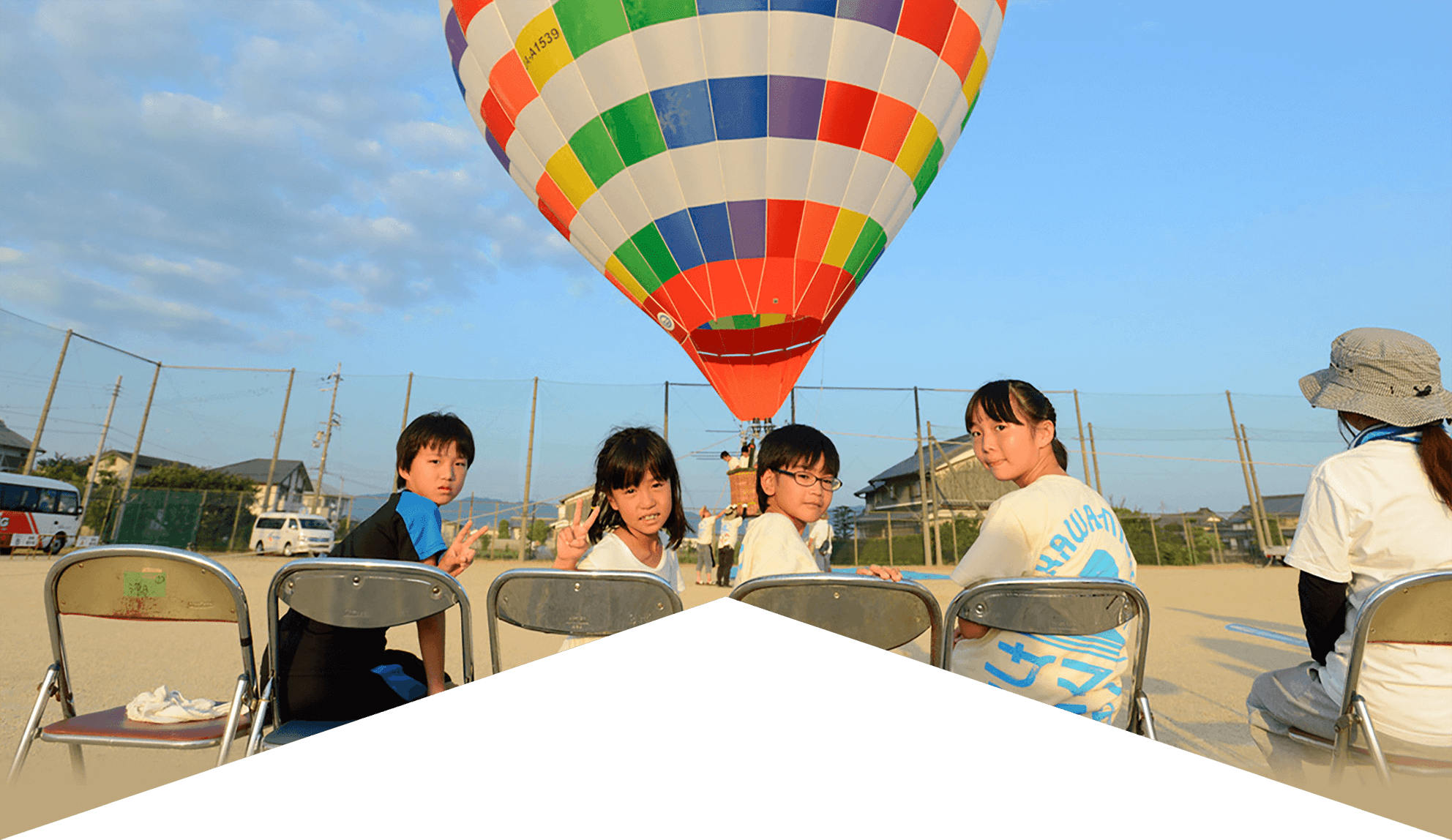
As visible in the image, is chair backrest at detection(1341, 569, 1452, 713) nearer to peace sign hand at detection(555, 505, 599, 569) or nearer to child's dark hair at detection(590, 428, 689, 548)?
child's dark hair at detection(590, 428, 689, 548)

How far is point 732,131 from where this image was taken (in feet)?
18.4

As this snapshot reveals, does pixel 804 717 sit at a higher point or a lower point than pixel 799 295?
lower

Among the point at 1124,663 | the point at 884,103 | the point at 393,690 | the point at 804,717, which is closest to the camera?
the point at 804,717

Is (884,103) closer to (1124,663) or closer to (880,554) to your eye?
(1124,663)

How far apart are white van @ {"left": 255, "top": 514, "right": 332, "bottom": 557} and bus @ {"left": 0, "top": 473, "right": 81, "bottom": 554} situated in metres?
3.56

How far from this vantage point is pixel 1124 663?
1.75 m

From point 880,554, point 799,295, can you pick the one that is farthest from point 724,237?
point 880,554

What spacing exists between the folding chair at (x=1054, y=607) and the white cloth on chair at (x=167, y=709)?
68.3 inches

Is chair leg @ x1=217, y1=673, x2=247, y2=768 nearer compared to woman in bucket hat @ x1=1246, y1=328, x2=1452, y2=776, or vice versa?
chair leg @ x1=217, y1=673, x2=247, y2=768

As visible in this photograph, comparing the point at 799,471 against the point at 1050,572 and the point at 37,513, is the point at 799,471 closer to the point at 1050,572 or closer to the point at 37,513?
the point at 1050,572

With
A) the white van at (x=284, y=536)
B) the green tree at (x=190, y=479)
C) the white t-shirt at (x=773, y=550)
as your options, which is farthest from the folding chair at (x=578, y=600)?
the green tree at (x=190, y=479)

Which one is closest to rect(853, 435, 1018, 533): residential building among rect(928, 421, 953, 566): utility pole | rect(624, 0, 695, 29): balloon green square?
rect(928, 421, 953, 566): utility pole

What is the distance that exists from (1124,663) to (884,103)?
201 inches

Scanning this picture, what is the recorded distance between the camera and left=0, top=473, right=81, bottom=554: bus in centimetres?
1469
